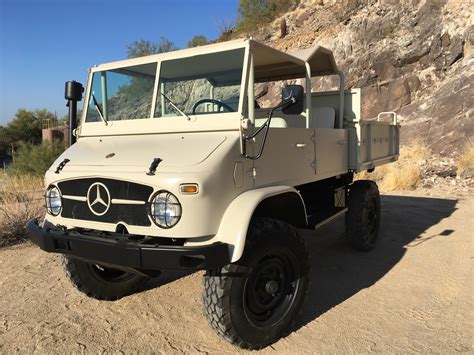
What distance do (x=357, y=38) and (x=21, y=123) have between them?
76.5ft

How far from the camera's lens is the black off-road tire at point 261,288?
3006mm

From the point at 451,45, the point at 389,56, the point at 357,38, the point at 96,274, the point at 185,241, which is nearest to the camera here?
the point at 185,241

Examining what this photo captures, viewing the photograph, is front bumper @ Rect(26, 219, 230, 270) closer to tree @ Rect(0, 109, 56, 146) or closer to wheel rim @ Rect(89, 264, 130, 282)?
wheel rim @ Rect(89, 264, 130, 282)

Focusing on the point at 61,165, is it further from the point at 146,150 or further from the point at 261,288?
the point at 261,288

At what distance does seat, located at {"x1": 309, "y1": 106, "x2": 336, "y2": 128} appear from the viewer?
17.1 ft

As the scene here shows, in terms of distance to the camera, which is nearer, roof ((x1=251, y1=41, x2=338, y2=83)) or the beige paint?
the beige paint

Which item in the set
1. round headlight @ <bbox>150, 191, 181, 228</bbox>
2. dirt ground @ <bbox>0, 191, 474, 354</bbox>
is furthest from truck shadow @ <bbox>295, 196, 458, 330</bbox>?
round headlight @ <bbox>150, 191, 181, 228</bbox>

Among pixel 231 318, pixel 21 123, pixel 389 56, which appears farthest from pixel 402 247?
pixel 21 123

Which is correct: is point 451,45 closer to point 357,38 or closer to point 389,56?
point 389,56

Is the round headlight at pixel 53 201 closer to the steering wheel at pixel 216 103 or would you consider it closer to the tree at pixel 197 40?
the steering wheel at pixel 216 103

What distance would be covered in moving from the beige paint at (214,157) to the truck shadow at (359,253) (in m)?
1.12

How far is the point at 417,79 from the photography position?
16969mm

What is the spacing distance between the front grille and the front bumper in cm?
16

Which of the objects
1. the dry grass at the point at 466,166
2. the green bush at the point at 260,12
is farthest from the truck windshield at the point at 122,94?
the green bush at the point at 260,12
